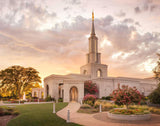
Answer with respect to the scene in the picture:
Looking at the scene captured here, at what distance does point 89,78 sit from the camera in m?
44.5

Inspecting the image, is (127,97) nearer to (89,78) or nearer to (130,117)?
(130,117)

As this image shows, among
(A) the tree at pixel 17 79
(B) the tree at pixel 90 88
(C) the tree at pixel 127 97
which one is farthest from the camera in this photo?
(A) the tree at pixel 17 79

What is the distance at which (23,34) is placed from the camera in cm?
2269

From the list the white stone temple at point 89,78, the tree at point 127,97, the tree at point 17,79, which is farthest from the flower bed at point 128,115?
the tree at point 17,79

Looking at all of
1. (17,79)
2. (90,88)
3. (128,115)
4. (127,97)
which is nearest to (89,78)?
(90,88)

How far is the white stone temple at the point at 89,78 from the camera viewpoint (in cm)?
3300

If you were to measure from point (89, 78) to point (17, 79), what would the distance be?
62.2ft

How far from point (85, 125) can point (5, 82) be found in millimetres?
35434

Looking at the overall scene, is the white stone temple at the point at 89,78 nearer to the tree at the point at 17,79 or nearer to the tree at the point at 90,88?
the tree at the point at 90,88

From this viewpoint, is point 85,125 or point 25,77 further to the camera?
point 25,77

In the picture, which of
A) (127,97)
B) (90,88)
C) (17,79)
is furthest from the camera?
(17,79)

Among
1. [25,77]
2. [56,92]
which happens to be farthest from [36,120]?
[25,77]

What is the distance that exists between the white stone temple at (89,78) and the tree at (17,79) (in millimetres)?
4307

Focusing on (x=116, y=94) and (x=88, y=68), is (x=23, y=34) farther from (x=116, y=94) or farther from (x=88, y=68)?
Result: (x=88, y=68)
